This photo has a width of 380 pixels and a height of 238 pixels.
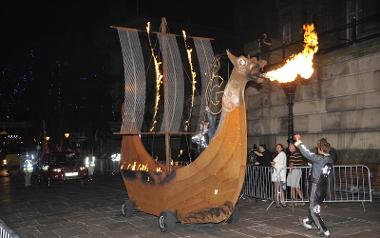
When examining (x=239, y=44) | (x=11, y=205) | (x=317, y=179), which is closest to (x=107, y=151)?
(x=239, y=44)

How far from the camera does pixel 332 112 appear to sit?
14961 mm

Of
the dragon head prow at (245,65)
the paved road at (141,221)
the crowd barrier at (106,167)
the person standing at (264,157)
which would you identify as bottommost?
the paved road at (141,221)

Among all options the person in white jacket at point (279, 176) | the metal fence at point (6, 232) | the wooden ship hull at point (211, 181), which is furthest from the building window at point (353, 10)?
the metal fence at point (6, 232)

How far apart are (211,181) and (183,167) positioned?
2.66 feet

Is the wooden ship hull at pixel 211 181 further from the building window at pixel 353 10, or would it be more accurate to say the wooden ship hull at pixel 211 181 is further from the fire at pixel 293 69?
the building window at pixel 353 10

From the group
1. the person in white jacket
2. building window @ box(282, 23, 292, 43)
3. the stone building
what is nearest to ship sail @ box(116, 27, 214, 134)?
the person in white jacket

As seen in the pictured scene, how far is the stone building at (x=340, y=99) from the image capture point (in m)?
13.5

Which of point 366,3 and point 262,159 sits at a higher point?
point 366,3

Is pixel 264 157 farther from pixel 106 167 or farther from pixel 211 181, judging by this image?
pixel 106 167

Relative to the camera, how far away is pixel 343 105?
1448 centimetres

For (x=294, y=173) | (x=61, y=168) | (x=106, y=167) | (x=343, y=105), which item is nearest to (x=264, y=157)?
(x=294, y=173)

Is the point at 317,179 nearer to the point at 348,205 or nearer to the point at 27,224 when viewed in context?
the point at 348,205

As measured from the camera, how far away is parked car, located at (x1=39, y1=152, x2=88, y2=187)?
61.4ft

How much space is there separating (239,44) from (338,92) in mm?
20178
